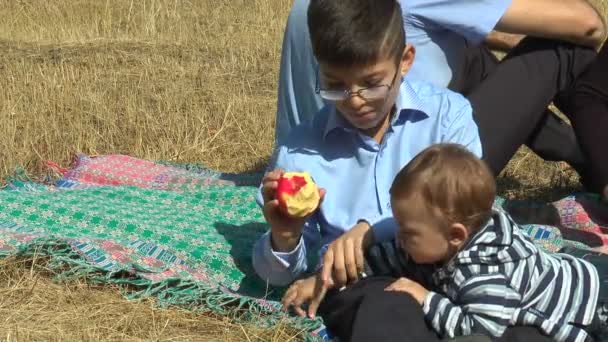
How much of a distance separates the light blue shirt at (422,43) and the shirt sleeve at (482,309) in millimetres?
1256

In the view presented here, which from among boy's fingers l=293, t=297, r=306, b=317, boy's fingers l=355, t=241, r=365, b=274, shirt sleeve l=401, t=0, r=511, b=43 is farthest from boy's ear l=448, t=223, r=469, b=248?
shirt sleeve l=401, t=0, r=511, b=43

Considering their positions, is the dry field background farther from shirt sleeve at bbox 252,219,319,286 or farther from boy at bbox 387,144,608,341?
boy at bbox 387,144,608,341

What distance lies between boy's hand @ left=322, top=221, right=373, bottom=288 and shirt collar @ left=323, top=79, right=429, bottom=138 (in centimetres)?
40

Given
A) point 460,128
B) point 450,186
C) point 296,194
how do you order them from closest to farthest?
point 450,186
point 296,194
point 460,128

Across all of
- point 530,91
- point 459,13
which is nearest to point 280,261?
point 459,13

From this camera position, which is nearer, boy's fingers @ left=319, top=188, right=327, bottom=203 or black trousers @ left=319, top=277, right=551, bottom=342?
black trousers @ left=319, top=277, right=551, bottom=342

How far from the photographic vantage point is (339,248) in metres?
2.91

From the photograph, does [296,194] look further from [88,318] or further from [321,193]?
[88,318]

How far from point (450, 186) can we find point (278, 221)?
63 cm

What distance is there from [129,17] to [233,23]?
0.92m

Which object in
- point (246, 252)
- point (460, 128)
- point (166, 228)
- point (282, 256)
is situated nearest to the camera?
point (282, 256)

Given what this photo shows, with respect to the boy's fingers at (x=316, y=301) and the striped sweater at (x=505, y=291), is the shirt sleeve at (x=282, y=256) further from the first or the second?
the striped sweater at (x=505, y=291)

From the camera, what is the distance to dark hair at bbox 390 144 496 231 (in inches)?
102

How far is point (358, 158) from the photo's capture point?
3.19 metres
